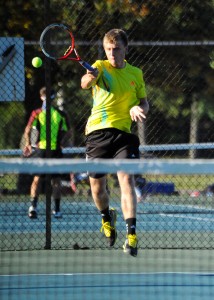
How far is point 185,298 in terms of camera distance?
24.4 ft

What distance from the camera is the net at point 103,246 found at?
5605 mm

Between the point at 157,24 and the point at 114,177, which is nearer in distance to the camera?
the point at 157,24

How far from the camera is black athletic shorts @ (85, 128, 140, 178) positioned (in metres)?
8.80

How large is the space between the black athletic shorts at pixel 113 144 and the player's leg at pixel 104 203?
74 mm

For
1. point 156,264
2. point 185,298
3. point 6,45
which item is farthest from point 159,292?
point 6,45

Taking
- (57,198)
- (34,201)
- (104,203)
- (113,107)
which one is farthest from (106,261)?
(57,198)

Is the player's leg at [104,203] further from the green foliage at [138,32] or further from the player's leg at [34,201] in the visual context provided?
the player's leg at [34,201]

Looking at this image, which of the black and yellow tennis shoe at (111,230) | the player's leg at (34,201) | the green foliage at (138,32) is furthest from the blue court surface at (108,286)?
the player's leg at (34,201)

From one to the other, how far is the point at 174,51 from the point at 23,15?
2.46m

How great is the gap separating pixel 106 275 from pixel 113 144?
1008 millimetres

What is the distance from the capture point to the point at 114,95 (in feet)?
29.0

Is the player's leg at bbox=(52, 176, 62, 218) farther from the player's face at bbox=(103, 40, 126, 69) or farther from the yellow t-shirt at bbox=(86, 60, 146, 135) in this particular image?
the player's face at bbox=(103, 40, 126, 69)

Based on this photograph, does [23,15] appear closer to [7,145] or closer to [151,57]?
[151,57]

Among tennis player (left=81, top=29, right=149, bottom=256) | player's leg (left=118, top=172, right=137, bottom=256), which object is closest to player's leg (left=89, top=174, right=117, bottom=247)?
tennis player (left=81, top=29, right=149, bottom=256)
